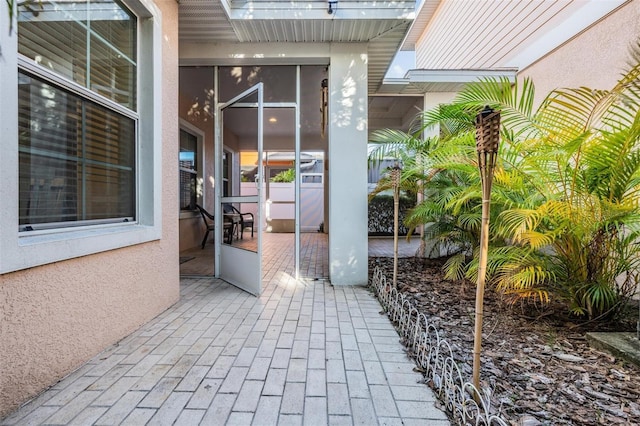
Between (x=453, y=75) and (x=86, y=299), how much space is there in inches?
209

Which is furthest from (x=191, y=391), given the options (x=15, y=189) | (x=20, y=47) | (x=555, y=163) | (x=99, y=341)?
(x=555, y=163)

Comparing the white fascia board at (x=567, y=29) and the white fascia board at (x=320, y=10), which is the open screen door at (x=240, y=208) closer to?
the white fascia board at (x=320, y=10)

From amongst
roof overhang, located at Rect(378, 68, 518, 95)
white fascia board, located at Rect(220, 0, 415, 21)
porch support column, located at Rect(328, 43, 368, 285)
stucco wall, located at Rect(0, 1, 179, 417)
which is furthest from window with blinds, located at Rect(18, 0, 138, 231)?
roof overhang, located at Rect(378, 68, 518, 95)

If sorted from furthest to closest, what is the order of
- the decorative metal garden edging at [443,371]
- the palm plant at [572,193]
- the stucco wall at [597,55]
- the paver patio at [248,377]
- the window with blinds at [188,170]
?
the window with blinds at [188,170]
the stucco wall at [597,55]
the palm plant at [572,193]
the paver patio at [248,377]
the decorative metal garden edging at [443,371]

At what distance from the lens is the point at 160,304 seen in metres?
2.85

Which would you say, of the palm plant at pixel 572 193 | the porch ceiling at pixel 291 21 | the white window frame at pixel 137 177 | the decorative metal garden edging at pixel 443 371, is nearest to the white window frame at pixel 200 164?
the porch ceiling at pixel 291 21

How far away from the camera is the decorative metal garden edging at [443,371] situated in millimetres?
1397

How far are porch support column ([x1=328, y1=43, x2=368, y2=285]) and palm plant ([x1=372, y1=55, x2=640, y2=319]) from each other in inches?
49.4

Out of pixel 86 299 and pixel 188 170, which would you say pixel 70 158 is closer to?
pixel 86 299

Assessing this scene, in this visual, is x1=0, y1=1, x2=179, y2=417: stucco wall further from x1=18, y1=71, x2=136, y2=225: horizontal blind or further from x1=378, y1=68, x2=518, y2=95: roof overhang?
x1=378, y1=68, x2=518, y2=95: roof overhang

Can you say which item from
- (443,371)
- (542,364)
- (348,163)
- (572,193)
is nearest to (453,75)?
(348,163)

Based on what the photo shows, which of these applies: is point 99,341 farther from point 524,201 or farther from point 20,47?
point 524,201

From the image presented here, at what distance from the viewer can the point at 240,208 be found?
12.8ft

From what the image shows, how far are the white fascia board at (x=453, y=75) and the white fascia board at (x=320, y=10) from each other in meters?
1.57
